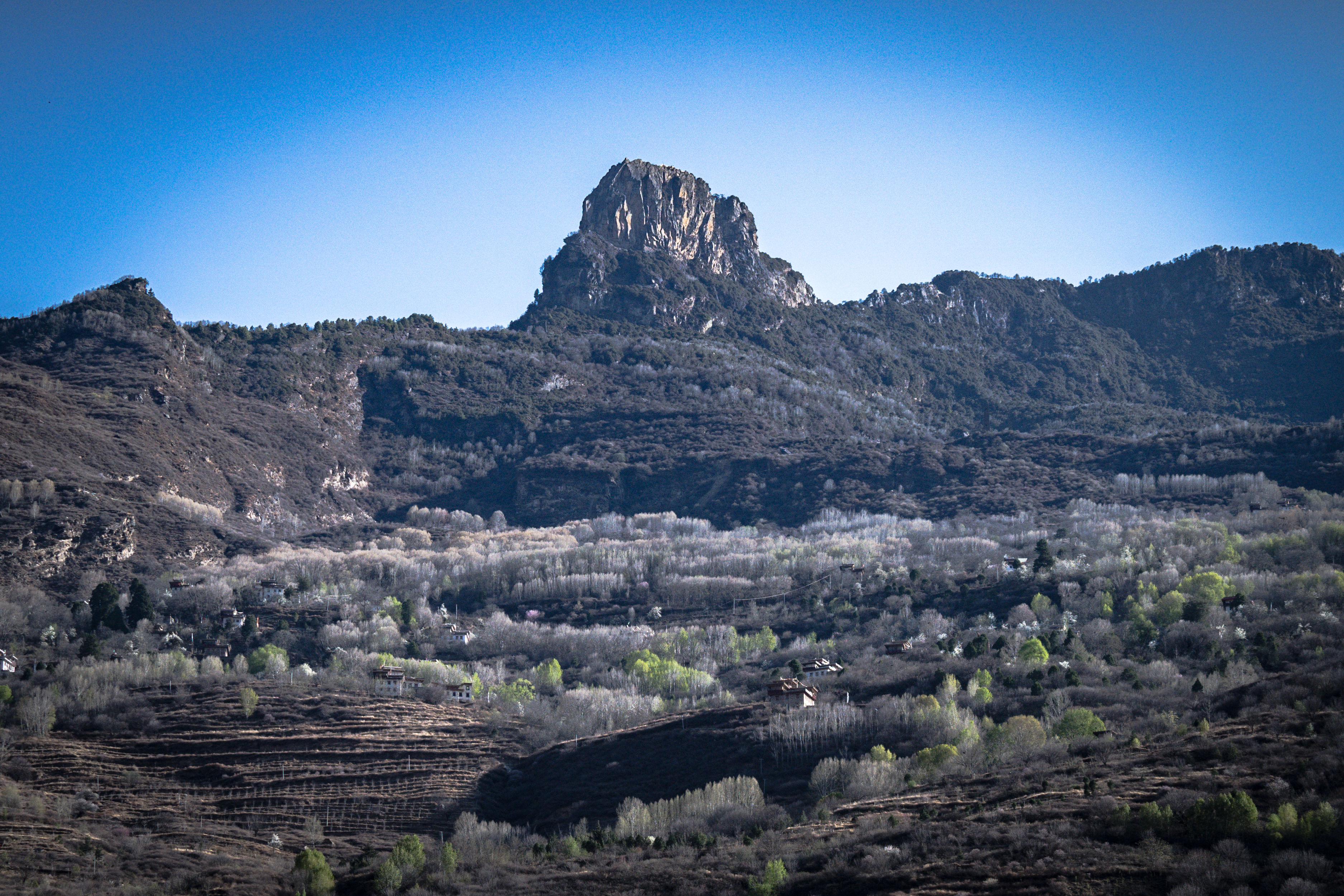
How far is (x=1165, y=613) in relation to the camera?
9412 cm

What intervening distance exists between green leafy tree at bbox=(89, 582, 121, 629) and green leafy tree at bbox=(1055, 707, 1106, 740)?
77.0 metres

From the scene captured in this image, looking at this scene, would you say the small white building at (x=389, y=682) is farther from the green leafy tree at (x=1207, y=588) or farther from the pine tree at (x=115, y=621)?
the green leafy tree at (x=1207, y=588)

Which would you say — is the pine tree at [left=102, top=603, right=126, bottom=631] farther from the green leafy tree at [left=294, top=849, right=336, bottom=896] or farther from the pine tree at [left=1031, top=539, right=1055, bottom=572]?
the pine tree at [left=1031, top=539, right=1055, bottom=572]

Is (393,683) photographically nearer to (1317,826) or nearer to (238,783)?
(238,783)

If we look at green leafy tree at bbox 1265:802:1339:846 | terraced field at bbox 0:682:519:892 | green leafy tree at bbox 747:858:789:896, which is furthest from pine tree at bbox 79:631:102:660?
green leafy tree at bbox 1265:802:1339:846

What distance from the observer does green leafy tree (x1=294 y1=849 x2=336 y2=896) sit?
176 ft

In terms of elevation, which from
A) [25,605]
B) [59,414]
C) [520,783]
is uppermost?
[59,414]

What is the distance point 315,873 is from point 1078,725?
41.6m

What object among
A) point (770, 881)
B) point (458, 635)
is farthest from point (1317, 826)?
Result: point (458, 635)

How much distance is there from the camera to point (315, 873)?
178ft

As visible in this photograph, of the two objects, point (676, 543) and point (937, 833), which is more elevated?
point (676, 543)

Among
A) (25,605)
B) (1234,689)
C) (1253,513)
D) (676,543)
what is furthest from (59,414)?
(1253,513)

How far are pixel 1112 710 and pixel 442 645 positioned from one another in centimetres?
6063

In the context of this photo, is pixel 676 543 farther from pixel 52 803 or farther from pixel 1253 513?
pixel 52 803
